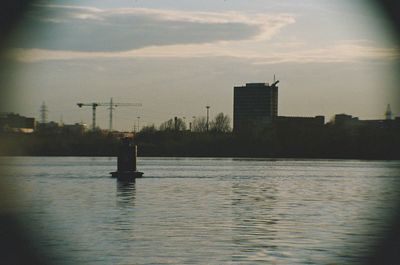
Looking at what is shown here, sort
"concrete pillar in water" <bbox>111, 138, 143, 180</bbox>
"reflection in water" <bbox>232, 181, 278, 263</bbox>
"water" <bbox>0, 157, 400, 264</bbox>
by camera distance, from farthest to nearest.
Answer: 1. "concrete pillar in water" <bbox>111, 138, 143, 180</bbox>
2. "reflection in water" <bbox>232, 181, 278, 263</bbox>
3. "water" <bbox>0, 157, 400, 264</bbox>

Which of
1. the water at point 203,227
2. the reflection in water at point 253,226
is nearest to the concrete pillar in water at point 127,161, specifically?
the water at point 203,227

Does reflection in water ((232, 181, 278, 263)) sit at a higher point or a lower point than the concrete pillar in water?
lower

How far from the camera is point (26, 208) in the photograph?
43.2m

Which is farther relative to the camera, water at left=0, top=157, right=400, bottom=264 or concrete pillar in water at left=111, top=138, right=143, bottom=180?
concrete pillar in water at left=111, top=138, right=143, bottom=180

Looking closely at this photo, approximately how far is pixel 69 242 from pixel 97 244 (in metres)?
1.02

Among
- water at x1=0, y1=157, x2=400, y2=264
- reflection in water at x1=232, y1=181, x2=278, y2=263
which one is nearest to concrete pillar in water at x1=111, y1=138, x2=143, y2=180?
water at x1=0, y1=157, x2=400, y2=264

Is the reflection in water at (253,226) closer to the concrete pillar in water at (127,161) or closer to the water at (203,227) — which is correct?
the water at (203,227)

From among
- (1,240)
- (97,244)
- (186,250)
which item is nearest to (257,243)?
(186,250)

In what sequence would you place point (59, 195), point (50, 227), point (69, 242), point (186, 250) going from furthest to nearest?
1. point (59, 195)
2. point (50, 227)
3. point (69, 242)
4. point (186, 250)

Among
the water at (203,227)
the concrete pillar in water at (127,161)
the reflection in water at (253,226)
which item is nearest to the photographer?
the water at (203,227)

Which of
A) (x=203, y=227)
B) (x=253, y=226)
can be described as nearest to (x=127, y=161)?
(x=253, y=226)

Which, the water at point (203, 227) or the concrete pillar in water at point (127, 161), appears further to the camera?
the concrete pillar in water at point (127, 161)

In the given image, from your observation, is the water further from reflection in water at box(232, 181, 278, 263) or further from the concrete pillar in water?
the concrete pillar in water

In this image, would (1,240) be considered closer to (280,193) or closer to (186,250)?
(186,250)
